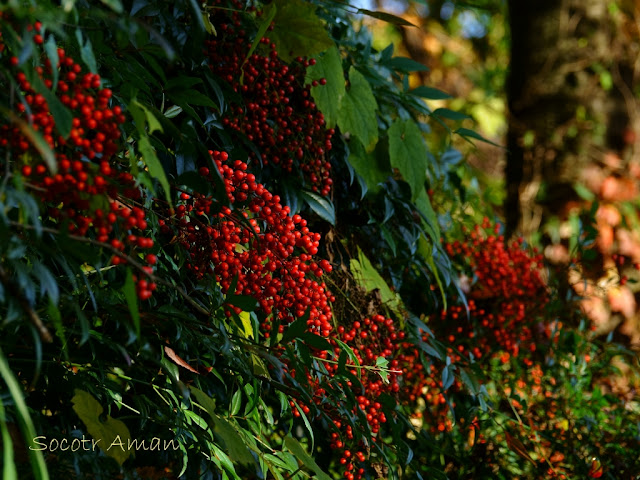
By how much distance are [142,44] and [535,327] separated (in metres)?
1.20

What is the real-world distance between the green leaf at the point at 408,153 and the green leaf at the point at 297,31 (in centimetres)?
25

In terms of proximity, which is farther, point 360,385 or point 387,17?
point 387,17

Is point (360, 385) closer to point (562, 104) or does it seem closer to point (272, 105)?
point (272, 105)

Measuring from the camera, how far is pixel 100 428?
88 centimetres

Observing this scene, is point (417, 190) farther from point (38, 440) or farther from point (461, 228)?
point (38, 440)

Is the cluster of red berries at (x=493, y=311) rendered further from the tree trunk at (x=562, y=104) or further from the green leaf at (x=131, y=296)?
the green leaf at (x=131, y=296)

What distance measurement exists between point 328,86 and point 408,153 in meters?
0.21

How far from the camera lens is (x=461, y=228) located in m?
1.74

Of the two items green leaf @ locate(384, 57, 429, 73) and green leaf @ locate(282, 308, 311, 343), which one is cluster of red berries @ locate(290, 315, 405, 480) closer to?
green leaf @ locate(282, 308, 311, 343)

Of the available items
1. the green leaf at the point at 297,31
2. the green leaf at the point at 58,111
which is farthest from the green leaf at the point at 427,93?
the green leaf at the point at 58,111

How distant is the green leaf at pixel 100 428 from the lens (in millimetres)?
871

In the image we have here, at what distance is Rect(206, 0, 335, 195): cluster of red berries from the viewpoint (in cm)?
115

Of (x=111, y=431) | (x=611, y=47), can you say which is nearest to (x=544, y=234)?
(x=611, y=47)

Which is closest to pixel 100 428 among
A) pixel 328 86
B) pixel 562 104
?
pixel 328 86
